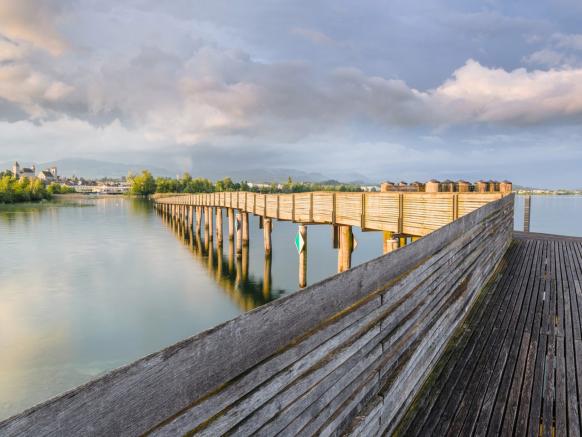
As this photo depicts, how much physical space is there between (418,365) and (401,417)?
0.70m

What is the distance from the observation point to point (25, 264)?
28.1 meters

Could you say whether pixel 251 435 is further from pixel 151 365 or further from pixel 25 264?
pixel 25 264

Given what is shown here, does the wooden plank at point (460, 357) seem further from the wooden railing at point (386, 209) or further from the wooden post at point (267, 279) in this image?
the wooden post at point (267, 279)

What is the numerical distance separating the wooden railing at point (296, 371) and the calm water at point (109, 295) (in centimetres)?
676

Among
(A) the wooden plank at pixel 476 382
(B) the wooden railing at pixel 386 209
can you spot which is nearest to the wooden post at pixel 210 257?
(B) the wooden railing at pixel 386 209

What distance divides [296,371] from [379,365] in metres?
1.46

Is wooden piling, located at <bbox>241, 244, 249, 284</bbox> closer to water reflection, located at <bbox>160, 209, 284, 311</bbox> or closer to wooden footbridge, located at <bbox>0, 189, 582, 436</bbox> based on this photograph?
water reflection, located at <bbox>160, 209, 284, 311</bbox>

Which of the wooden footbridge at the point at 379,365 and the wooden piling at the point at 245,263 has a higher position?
the wooden footbridge at the point at 379,365

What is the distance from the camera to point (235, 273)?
25.8 meters

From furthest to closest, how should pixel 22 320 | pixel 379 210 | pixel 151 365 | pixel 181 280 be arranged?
pixel 181 280, pixel 22 320, pixel 379 210, pixel 151 365

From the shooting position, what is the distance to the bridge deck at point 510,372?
403 cm

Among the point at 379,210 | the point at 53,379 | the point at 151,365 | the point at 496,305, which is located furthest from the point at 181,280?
the point at 151,365

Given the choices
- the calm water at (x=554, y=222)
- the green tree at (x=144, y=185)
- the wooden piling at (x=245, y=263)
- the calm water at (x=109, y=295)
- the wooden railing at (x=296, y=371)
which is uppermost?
the green tree at (x=144, y=185)

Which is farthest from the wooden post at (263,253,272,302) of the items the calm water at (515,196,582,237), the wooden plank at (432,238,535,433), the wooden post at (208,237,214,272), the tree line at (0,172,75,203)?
the tree line at (0,172,75,203)
